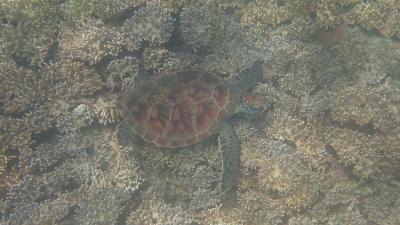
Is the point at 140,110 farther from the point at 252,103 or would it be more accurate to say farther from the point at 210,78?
the point at 252,103

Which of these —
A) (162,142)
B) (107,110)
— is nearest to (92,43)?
(107,110)

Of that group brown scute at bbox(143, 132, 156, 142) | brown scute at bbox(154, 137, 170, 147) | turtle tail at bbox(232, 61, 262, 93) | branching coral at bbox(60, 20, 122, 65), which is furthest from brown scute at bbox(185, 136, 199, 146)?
branching coral at bbox(60, 20, 122, 65)

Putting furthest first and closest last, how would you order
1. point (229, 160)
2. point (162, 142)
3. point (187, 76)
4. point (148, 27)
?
point (187, 76) → point (148, 27) → point (162, 142) → point (229, 160)

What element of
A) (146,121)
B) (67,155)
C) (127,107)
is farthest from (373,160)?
(67,155)

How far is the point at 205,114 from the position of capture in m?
3.39

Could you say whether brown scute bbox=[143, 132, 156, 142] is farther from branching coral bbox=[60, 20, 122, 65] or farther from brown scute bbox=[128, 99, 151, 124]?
branching coral bbox=[60, 20, 122, 65]

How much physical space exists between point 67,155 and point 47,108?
1.76 feet

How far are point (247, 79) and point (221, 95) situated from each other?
353 mm

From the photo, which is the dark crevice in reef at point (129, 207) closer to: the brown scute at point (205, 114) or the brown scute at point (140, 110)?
the brown scute at point (140, 110)

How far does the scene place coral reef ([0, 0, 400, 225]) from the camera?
10.1 ft

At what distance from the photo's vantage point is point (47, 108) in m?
3.30

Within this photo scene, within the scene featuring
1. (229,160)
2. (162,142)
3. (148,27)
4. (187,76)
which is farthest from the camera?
(187,76)

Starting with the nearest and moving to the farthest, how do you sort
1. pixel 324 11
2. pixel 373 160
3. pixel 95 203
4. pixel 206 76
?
pixel 95 203, pixel 373 160, pixel 206 76, pixel 324 11

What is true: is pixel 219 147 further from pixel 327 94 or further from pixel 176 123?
pixel 327 94
